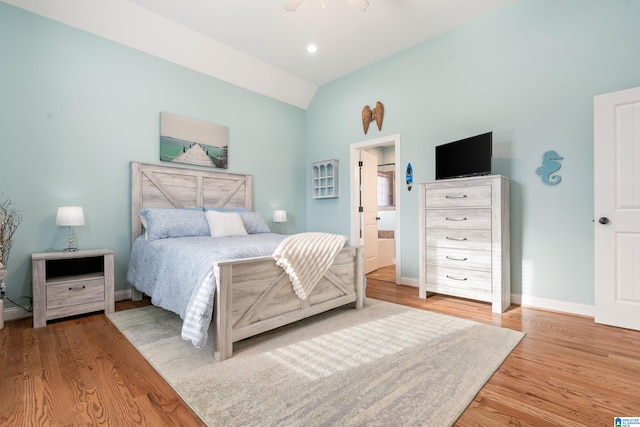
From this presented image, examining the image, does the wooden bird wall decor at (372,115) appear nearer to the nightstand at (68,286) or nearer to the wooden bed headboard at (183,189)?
the wooden bed headboard at (183,189)

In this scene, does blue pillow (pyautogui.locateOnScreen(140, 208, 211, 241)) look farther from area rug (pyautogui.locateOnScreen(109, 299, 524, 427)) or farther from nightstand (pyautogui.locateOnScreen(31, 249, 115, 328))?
area rug (pyautogui.locateOnScreen(109, 299, 524, 427))

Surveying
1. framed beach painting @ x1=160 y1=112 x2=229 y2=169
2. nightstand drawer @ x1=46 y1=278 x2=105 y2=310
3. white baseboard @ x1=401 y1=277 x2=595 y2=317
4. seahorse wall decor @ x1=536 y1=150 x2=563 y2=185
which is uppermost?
framed beach painting @ x1=160 y1=112 x2=229 y2=169

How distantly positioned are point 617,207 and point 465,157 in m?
1.29

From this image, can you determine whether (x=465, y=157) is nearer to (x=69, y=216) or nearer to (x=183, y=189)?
(x=183, y=189)


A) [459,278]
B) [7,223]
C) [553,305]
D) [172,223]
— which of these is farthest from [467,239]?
[7,223]

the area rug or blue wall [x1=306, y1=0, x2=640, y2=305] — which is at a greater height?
blue wall [x1=306, y1=0, x2=640, y2=305]

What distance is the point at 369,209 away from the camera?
16.4ft

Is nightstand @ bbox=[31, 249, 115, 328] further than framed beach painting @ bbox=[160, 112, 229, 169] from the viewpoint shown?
No

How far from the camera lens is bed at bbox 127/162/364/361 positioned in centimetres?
199

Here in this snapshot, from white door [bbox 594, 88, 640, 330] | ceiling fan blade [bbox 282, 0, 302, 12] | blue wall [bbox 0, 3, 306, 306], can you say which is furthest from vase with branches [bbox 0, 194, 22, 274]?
white door [bbox 594, 88, 640, 330]

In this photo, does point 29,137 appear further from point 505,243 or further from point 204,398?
point 505,243

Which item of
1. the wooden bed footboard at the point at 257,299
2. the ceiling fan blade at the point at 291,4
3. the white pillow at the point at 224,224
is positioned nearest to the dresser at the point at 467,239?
the wooden bed footboard at the point at 257,299

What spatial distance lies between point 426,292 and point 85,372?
3173 millimetres

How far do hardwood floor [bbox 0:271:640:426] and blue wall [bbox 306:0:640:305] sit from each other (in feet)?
2.33
